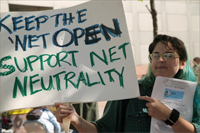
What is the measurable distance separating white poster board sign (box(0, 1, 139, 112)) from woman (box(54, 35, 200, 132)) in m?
0.11

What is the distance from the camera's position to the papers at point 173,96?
5.89 ft

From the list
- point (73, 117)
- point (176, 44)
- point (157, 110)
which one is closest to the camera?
point (157, 110)

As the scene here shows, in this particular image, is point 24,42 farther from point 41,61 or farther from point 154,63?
point 154,63

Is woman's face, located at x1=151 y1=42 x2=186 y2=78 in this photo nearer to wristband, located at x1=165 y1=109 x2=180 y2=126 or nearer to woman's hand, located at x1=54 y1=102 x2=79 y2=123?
wristband, located at x1=165 y1=109 x2=180 y2=126

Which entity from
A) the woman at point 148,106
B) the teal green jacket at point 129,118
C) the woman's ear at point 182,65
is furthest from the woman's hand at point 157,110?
the woman's ear at point 182,65

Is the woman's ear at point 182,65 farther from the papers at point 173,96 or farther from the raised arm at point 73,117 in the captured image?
the raised arm at point 73,117

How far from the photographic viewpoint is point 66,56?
1.95m

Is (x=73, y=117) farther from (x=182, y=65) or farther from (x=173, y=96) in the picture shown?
(x=182, y=65)

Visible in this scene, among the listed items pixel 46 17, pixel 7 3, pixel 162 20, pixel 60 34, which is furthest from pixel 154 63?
pixel 162 20

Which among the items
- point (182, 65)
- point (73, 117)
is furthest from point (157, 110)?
point (73, 117)

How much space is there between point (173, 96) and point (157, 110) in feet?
0.69

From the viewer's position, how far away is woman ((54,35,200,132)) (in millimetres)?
1747

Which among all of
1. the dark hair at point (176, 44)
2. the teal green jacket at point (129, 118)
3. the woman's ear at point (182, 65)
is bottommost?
the teal green jacket at point (129, 118)

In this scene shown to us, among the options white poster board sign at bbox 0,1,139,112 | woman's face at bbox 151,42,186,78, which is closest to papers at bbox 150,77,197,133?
woman's face at bbox 151,42,186,78
